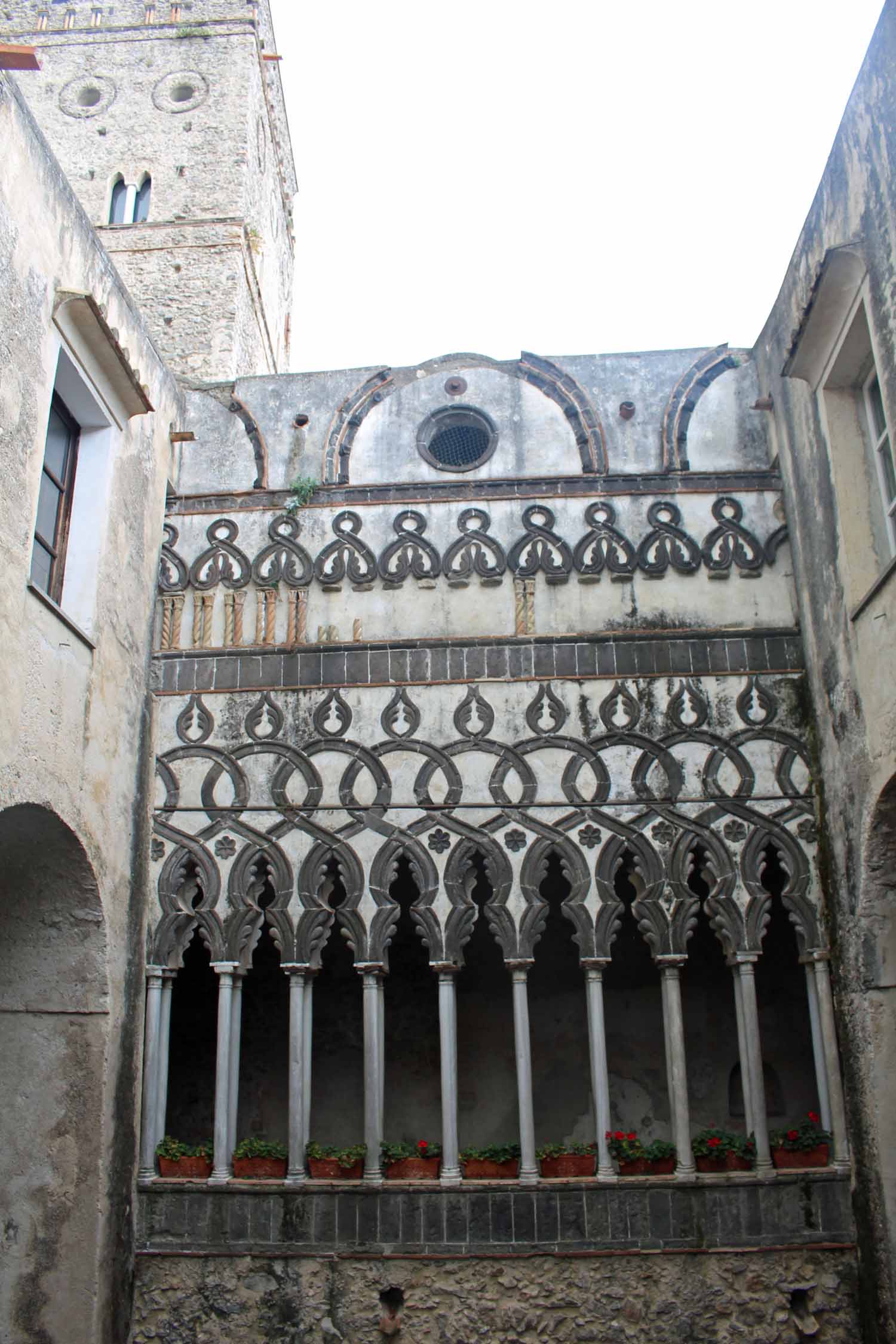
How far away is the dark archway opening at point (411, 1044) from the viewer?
395 inches

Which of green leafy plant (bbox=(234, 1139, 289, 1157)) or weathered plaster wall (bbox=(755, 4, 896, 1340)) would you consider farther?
green leafy plant (bbox=(234, 1139, 289, 1157))

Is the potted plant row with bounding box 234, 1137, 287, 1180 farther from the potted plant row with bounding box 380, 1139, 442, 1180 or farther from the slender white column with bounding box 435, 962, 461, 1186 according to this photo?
the slender white column with bounding box 435, 962, 461, 1186

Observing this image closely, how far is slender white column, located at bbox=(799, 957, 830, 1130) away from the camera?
799cm

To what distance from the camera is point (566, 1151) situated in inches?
319

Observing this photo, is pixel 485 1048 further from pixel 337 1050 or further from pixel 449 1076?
pixel 449 1076

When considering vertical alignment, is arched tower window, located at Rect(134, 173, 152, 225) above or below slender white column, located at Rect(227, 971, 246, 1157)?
above

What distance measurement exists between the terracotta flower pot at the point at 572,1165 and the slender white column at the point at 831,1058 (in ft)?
5.40

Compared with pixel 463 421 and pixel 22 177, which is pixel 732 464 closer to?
pixel 463 421

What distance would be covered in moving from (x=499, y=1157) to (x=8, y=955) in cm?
365

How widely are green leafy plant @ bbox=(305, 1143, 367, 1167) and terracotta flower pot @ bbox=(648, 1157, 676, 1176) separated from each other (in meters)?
1.97

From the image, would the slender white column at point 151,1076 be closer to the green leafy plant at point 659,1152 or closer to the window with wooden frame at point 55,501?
the window with wooden frame at point 55,501

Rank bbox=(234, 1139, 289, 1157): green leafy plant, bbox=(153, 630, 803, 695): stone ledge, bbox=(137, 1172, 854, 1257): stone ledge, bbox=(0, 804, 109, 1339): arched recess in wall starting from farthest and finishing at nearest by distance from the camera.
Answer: bbox=(153, 630, 803, 695): stone ledge → bbox=(234, 1139, 289, 1157): green leafy plant → bbox=(137, 1172, 854, 1257): stone ledge → bbox=(0, 804, 109, 1339): arched recess in wall

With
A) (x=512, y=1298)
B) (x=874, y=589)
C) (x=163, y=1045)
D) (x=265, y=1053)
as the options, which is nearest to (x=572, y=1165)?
(x=512, y=1298)

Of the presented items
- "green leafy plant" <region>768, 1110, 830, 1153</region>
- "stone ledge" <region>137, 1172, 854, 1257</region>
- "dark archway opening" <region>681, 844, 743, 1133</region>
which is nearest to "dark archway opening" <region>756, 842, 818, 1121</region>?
"dark archway opening" <region>681, 844, 743, 1133</region>
